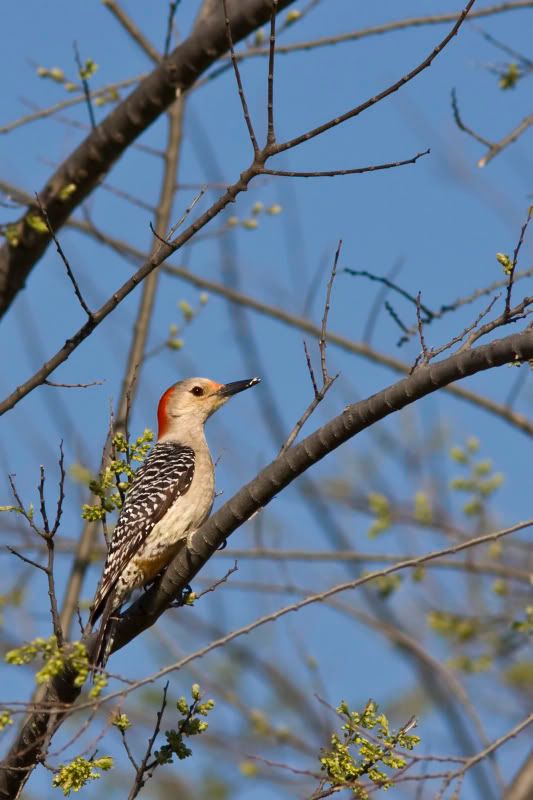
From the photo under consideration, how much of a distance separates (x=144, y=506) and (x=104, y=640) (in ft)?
4.20

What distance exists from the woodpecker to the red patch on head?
0.50 metres

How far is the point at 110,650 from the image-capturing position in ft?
17.2

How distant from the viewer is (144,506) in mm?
6406

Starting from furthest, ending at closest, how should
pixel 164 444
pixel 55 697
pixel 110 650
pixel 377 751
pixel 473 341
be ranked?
1. pixel 164 444
2. pixel 110 650
3. pixel 55 697
4. pixel 473 341
5. pixel 377 751

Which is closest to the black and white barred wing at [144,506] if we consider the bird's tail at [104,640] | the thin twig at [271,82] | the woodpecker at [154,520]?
the woodpecker at [154,520]

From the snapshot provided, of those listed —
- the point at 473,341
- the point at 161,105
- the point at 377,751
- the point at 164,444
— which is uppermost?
the point at 161,105

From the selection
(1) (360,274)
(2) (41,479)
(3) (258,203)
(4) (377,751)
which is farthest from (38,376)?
(3) (258,203)

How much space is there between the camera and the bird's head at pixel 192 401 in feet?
26.6

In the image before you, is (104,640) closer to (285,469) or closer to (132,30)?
(285,469)

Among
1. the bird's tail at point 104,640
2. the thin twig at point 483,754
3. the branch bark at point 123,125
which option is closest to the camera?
the thin twig at point 483,754

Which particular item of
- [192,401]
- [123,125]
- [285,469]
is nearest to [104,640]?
[285,469]

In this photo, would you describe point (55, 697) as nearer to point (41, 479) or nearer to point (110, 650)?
point (110, 650)

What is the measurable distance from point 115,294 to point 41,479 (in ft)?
2.70

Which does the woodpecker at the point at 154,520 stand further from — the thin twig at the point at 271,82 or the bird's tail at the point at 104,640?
the thin twig at the point at 271,82
